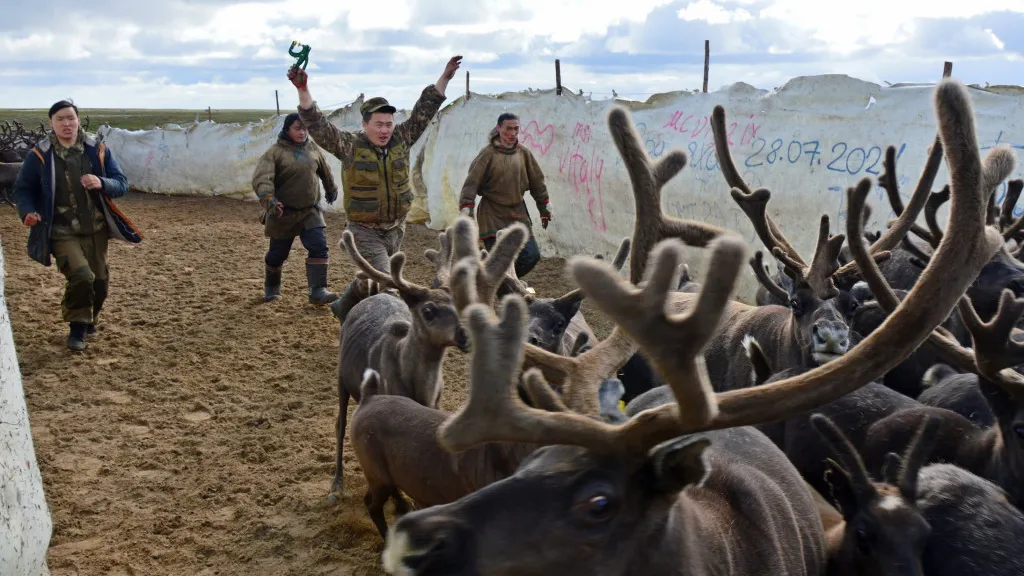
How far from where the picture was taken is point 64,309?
769cm

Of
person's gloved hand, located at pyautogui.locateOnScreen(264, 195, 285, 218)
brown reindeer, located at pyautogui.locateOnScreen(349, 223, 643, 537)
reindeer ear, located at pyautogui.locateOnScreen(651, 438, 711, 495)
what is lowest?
brown reindeer, located at pyautogui.locateOnScreen(349, 223, 643, 537)

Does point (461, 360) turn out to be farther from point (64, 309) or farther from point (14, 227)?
point (14, 227)

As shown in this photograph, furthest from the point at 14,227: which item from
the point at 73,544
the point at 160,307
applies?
the point at 73,544

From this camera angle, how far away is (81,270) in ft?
24.2

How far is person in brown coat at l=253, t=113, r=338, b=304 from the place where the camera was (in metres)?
A: 8.50

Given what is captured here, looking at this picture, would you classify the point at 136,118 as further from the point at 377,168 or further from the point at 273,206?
the point at 377,168

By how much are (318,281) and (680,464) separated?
7781mm

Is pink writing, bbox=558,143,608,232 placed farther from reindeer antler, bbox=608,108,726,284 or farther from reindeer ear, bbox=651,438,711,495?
reindeer ear, bbox=651,438,711,495

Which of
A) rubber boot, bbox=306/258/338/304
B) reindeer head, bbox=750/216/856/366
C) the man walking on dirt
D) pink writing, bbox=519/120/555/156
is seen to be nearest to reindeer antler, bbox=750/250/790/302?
reindeer head, bbox=750/216/856/366

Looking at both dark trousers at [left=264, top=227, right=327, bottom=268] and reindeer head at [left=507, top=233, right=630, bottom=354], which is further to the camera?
dark trousers at [left=264, top=227, right=327, bottom=268]

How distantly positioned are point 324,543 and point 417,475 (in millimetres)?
875

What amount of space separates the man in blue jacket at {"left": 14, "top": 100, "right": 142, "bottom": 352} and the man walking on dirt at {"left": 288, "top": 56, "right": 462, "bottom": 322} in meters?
2.34

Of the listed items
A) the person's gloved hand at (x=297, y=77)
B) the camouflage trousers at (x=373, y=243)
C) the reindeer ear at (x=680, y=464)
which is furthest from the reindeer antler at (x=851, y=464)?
the camouflage trousers at (x=373, y=243)

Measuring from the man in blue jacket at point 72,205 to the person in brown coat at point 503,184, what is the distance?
345 centimetres
